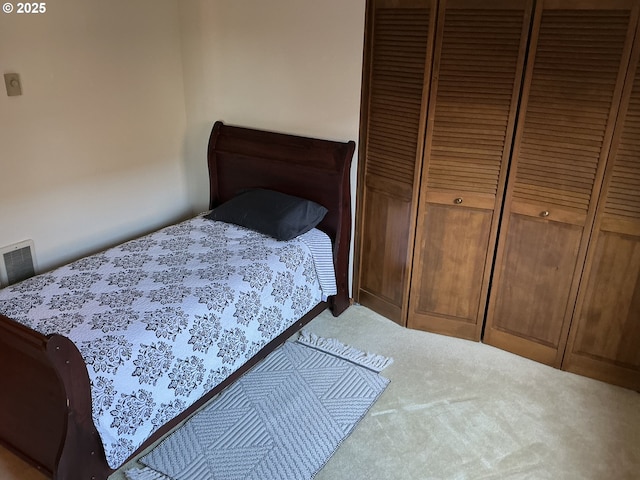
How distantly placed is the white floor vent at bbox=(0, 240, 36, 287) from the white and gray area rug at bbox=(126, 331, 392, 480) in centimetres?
121

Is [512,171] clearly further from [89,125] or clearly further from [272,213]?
[89,125]

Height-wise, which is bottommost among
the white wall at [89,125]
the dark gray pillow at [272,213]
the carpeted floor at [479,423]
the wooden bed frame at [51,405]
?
the carpeted floor at [479,423]

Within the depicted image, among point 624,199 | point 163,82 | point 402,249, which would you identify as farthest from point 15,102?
point 624,199

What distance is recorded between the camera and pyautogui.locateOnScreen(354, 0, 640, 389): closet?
7.43 ft

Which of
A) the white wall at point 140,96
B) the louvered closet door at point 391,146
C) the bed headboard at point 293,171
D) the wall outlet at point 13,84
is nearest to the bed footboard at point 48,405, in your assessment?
the white wall at point 140,96

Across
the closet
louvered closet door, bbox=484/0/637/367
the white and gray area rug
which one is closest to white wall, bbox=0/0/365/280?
the closet

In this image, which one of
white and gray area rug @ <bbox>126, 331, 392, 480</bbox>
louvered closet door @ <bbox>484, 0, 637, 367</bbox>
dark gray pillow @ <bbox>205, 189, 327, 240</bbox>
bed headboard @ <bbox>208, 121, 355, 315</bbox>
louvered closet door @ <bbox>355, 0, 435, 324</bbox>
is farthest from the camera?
bed headboard @ <bbox>208, 121, 355, 315</bbox>

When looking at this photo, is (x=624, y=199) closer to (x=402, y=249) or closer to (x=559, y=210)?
(x=559, y=210)

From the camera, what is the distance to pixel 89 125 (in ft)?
9.45

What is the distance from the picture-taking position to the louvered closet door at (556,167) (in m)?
2.21

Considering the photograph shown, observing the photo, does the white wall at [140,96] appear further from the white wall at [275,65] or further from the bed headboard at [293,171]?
the bed headboard at [293,171]

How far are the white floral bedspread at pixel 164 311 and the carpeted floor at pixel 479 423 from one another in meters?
0.38

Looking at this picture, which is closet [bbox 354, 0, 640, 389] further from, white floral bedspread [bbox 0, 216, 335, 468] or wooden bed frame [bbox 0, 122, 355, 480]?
wooden bed frame [bbox 0, 122, 355, 480]

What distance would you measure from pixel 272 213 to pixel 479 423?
142cm
